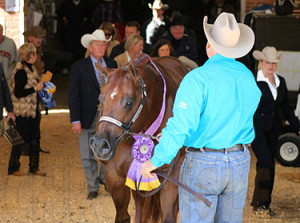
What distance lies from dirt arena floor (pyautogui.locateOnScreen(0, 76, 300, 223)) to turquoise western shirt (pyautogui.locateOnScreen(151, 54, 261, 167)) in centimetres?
328

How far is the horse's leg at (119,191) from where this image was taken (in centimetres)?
562

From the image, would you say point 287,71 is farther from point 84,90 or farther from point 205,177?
point 205,177

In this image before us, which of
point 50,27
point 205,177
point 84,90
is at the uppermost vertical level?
point 205,177

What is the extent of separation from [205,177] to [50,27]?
1577 centimetres

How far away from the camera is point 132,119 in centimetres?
468

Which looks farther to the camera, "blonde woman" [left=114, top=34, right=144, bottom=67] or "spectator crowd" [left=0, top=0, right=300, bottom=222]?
"blonde woman" [left=114, top=34, right=144, bottom=67]

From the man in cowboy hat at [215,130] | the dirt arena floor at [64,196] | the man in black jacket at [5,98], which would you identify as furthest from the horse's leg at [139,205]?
the man in black jacket at [5,98]

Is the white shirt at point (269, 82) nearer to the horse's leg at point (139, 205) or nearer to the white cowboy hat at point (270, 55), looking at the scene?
the white cowboy hat at point (270, 55)

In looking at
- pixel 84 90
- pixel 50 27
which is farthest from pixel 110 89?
pixel 50 27

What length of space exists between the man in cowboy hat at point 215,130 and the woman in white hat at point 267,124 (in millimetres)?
3147

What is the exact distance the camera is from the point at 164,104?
203 inches

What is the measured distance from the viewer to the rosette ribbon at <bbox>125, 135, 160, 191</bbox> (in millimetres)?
5203

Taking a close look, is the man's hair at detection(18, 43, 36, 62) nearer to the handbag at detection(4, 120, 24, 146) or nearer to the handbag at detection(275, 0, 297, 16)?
the handbag at detection(4, 120, 24, 146)

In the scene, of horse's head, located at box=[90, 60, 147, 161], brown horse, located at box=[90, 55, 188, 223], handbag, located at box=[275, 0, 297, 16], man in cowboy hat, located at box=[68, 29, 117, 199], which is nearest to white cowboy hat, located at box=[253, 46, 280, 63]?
brown horse, located at box=[90, 55, 188, 223]
